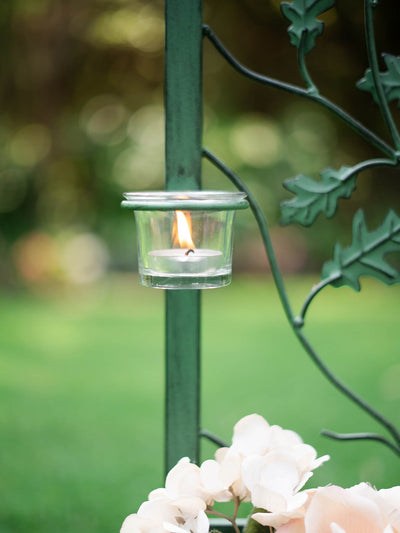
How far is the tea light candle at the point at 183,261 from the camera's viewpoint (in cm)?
64

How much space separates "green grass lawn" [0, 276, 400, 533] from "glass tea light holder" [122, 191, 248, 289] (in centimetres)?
132

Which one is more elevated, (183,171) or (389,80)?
(389,80)

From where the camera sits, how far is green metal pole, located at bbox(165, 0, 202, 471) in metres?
0.69

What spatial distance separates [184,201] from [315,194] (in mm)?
189

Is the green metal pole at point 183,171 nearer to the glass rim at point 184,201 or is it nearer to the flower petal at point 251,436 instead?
the glass rim at point 184,201

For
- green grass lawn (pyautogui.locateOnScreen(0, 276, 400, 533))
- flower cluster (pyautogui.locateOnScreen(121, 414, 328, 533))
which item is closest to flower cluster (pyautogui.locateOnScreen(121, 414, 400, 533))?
flower cluster (pyautogui.locateOnScreen(121, 414, 328, 533))

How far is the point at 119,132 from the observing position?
16.3ft

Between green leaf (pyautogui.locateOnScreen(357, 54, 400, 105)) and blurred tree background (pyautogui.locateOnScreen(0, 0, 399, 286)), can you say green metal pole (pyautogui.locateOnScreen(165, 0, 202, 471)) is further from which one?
blurred tree background (pyautogui.locateOnScreen(0, 0, 399, 286))

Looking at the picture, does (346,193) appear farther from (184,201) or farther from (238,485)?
(238,485)

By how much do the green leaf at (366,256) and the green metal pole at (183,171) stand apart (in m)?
0.17

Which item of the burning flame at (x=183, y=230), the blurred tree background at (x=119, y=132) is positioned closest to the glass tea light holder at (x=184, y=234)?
the burning flame at (x=183, y=230)

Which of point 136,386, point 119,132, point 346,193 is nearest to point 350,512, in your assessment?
point 346,193

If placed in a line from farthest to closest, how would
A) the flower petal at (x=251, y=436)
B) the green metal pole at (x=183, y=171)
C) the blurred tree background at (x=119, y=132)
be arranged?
the blurred tree background at (x=119, y=132)
the green metal pole at (x=183, y=171)
the flower petal at (x=251, y=436)

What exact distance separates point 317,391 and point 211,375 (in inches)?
22.0
